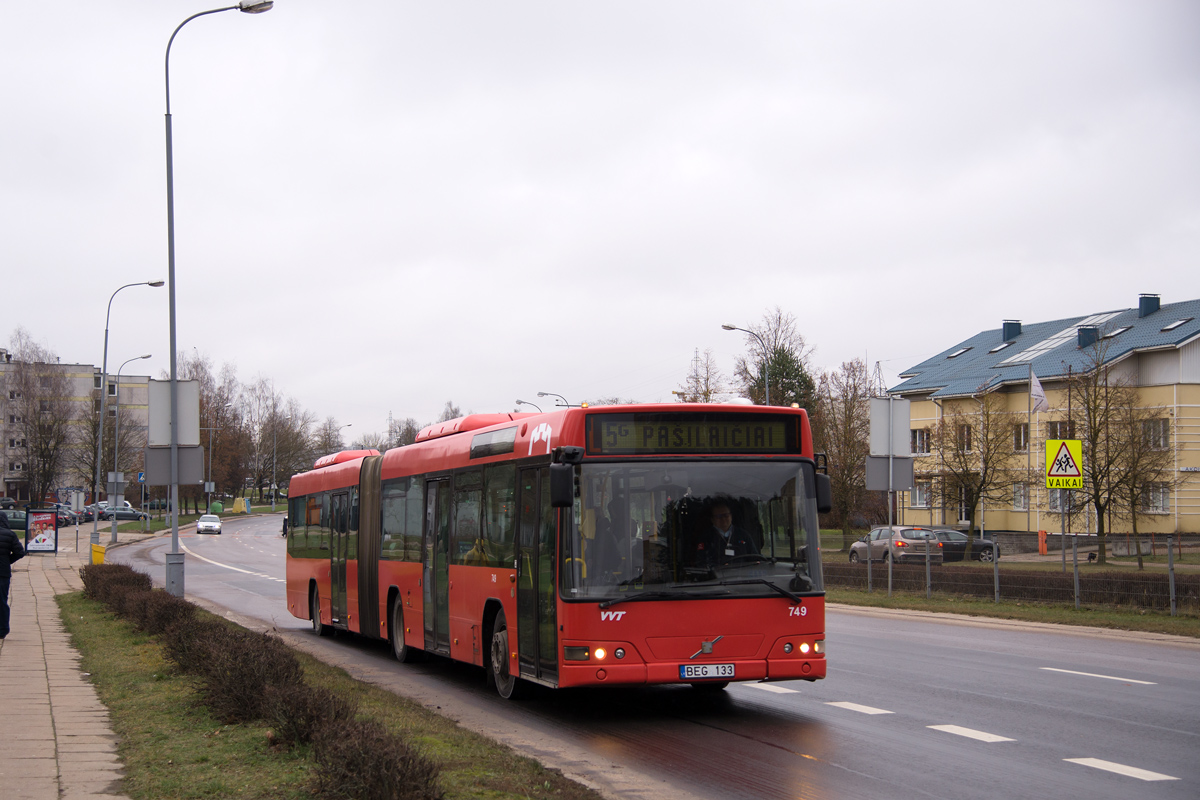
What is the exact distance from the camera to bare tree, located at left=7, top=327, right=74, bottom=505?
88.0 m

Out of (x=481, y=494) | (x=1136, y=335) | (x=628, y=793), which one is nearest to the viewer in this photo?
(x=628, y=793)

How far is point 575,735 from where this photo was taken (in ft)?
33.3

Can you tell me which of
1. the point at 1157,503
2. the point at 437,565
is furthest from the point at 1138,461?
the point at 437,565

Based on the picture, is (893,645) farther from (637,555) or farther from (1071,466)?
(637,555)

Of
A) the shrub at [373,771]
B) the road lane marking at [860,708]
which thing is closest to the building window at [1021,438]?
the road lane marking at [860,708]

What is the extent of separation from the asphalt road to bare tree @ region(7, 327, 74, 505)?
7897 cm

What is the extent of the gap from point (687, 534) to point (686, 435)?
937 millimetres

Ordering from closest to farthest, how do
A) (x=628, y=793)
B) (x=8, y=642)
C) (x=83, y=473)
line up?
(x=628, y=793), (x=8, y=642), (x=83, y=473)

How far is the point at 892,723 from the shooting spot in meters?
10.4

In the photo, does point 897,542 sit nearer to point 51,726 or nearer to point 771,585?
point 771,585

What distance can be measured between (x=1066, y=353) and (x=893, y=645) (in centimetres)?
4565

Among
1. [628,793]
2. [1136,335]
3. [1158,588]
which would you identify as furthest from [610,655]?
[1136,335]

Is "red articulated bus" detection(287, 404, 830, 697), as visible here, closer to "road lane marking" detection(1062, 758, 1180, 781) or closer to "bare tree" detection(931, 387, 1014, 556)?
"road lane marking" detection(1062, 758, 1180, 781)

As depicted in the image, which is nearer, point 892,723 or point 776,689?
point 892,723
